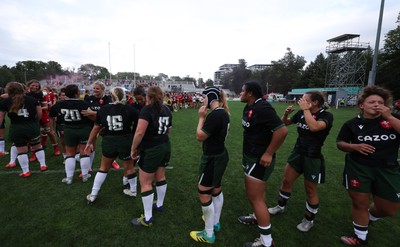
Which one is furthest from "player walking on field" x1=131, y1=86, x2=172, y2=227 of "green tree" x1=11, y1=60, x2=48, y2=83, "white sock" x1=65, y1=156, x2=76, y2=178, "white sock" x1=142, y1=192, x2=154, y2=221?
"green tree" x1=11, y1=60, x2=48, y2=83

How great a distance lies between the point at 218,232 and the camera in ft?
10.7

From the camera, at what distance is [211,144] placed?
2775 mm

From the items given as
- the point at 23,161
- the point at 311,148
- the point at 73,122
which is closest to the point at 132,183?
the point at 73,122

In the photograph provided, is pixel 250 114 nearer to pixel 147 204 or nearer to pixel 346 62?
pixel 147 204

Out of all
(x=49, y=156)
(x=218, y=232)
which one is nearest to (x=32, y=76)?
(x=49, y=156)

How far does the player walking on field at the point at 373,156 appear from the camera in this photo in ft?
8.67

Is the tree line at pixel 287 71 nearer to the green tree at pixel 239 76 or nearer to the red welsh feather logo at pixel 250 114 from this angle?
the green tree at pixel 239 76

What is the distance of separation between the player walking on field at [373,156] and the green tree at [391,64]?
4151cm

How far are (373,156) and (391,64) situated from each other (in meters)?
45.3

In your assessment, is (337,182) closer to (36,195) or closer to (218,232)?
(218,232)

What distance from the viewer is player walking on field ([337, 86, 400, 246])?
8.67ft

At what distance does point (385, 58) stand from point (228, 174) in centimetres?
4638

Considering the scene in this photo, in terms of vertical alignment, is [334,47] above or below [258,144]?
above

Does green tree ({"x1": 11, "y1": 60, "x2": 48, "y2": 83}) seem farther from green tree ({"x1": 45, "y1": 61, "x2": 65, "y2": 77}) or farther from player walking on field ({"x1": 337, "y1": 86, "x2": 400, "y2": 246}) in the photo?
player walking on field ({"x1": 337, "y1": 86, "x2": 400, "y2": 246})
